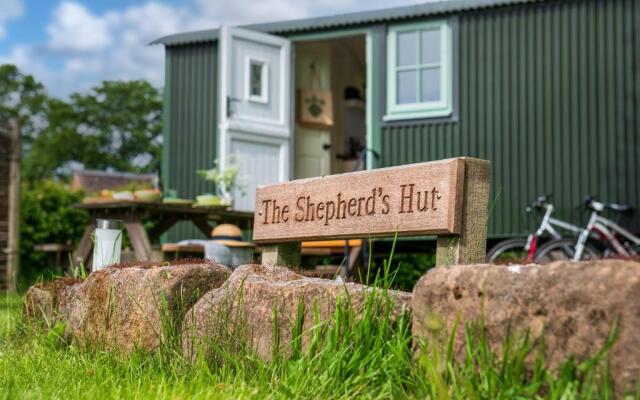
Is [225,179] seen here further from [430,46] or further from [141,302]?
[141,302]

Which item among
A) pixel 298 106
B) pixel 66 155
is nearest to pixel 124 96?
pixel 66 155

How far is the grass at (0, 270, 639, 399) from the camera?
229 cm

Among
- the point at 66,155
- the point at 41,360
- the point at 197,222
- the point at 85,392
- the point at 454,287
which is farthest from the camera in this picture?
the point at 66,155

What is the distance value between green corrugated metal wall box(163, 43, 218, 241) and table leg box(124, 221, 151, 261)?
8.66 feet

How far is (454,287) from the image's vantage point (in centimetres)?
257

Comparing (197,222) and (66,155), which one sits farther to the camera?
(66,155)

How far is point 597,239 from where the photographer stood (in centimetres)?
865

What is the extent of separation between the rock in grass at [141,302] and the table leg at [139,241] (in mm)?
3651

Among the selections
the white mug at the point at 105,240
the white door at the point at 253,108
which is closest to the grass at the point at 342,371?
the white mug at the point at 105,240

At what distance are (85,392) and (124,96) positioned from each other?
4863 cm

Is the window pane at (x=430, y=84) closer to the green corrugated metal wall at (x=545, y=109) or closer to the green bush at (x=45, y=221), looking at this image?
the green corrugated metal wall at (x=545, y=109)

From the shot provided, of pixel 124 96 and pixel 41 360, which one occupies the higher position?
pixel 124 96

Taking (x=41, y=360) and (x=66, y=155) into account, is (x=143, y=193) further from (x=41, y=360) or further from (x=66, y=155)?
(x=66, y=155)

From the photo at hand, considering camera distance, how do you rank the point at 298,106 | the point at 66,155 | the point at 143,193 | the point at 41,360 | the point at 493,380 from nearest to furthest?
the point at 493,380 < the point at 41,360 < the point at 143,193 < the point at 298,106 < the point at 66,155
